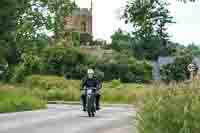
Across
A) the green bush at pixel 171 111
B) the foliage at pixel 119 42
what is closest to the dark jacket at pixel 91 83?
the green bush at pixel 171 111

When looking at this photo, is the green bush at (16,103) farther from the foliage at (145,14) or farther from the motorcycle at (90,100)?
the foliage at (145,14)

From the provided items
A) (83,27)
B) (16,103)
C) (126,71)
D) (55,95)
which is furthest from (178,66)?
(83,27)

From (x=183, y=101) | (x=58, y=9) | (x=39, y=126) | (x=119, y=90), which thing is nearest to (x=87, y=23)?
(x=119, y=90)

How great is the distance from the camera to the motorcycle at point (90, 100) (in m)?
26.9

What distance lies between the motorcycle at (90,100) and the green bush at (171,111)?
14133mm

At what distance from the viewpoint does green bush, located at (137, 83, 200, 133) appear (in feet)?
37.5

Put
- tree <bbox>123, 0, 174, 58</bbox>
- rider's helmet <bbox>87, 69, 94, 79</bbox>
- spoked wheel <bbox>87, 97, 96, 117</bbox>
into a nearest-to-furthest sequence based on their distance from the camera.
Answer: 1. tree <bbox>123, 0, 174, 58</bbox>
2. spoked wheel <bbox>87, 97, 96, 117</bbox>
3. rider's helmet <bbox>87, 69, 94, 79</bbox>

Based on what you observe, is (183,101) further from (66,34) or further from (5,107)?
(66,34)

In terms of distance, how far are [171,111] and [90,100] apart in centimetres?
1524

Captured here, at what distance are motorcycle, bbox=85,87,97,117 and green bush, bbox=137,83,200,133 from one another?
14.1 m

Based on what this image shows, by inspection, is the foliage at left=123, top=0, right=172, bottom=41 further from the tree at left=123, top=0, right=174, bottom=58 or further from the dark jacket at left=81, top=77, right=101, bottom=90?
the dark jacket at left=81, top=77, right=101, bottom=90

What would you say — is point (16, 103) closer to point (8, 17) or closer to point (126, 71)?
point (8, 17)

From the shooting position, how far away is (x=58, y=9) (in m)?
37.6

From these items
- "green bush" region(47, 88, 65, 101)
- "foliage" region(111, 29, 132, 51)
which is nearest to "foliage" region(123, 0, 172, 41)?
"green bush" region(47, 88, 65, 101)
